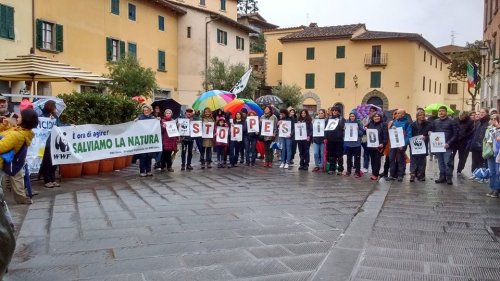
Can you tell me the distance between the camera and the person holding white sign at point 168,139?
11422 millimetres

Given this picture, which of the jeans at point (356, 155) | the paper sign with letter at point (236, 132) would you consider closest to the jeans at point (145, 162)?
the paper sign with letter at point (236, 132)

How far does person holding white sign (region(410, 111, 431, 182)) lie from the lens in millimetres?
10831

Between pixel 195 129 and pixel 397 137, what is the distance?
491 centimetres

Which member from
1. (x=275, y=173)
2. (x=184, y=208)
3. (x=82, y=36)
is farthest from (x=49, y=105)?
(x=82, y=36)

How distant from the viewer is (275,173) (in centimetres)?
1169

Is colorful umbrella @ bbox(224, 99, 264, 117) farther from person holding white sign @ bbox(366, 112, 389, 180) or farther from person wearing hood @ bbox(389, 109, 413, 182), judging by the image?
person wearing hood @ bbox(389, 109, 413, 182)

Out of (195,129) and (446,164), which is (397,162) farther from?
(195,129)

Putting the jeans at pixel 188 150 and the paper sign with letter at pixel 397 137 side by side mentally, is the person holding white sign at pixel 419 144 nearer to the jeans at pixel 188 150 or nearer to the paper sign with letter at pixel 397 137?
the paper sign with letter at pixel 397 137

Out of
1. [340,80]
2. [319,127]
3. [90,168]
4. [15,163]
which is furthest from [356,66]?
[15,163]

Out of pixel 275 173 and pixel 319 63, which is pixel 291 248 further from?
pixel 319 63

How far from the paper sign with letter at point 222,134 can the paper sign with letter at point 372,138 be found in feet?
11.9

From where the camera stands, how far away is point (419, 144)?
10805 mm

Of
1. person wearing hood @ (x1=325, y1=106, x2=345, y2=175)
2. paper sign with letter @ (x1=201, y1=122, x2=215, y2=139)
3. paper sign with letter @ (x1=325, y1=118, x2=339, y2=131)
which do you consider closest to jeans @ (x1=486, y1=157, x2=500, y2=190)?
person wearing hood @ (x1=325, y1=106, x2=345, y2=175)

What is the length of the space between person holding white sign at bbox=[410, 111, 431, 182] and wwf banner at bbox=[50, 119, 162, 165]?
5.95m
